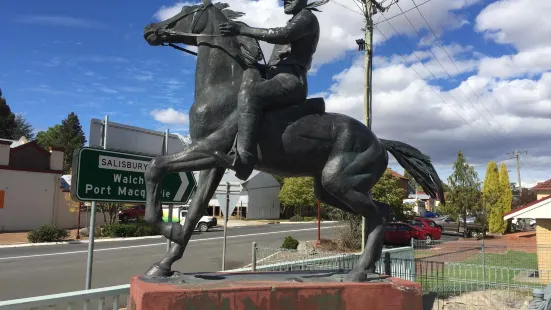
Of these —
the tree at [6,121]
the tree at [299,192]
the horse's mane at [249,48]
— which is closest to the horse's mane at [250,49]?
the horse's mane at [249,48]

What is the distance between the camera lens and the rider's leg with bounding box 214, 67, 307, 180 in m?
3.79

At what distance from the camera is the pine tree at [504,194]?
3556cm

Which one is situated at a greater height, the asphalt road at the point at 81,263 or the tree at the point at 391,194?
the tree at the point at 391,194

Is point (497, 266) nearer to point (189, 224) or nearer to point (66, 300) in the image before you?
point (189, 224)

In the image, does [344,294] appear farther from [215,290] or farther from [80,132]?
[80,132]

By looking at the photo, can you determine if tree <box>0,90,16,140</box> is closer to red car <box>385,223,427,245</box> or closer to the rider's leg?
red car <box>385,223,427,245</box>

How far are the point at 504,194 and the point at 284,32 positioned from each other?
37619mm

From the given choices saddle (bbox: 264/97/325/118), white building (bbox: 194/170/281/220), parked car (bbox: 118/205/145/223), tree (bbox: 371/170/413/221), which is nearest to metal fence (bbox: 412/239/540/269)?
tree (bbox: 371/170/413/221)

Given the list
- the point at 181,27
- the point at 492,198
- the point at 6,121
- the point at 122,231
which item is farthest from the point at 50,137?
the point at 181,27

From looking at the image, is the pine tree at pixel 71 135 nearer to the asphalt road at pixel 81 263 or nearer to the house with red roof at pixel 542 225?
the asphalt road at pixel 81 263

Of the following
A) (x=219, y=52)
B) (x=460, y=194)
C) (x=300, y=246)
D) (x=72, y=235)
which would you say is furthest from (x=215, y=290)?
(x=460, y=194)

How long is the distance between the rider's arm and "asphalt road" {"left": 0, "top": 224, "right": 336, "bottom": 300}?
9148mm

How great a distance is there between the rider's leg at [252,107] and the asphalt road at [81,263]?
8677 millimetres

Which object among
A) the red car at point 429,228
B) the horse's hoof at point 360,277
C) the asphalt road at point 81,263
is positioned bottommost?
the asphalt road at point 81,263
